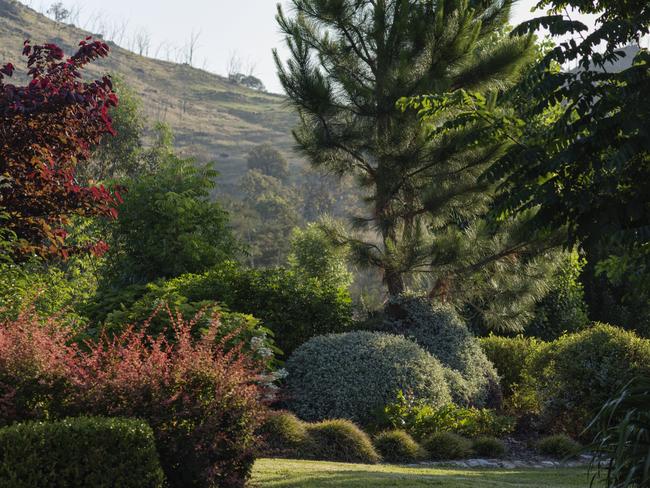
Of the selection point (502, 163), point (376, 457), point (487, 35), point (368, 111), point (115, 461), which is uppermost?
point (487, 35)

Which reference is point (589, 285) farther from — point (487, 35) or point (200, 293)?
point (200, 293)

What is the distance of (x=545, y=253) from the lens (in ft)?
43.5

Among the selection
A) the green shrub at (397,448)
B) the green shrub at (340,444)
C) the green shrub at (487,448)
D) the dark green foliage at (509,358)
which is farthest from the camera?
the dark green foliage at (509,358)

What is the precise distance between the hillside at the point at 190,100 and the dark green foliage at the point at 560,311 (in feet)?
210

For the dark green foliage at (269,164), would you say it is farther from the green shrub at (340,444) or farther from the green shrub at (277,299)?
the green shrub at (340,444)

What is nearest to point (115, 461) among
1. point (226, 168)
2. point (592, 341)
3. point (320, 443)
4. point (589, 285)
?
point (320, 443)

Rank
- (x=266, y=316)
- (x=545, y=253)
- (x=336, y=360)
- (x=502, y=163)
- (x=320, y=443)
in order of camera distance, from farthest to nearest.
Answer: (x=545, y=253), (x=266, y=316), (x=336, y=360), (x=320, y=443), (x=502, y=163)

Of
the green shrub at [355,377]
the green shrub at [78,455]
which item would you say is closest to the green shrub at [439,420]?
the green shrub at [355,377]

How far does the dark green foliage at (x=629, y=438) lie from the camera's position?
484 centimetres

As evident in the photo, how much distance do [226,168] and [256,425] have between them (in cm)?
7949

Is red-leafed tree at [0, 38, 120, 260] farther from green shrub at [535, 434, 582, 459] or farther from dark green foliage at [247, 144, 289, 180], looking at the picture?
dark green foliage at [247, 144, 289, 180]

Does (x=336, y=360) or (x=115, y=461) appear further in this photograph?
(x=336, y=360)

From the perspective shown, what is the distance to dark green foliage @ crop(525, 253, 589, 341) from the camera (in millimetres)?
18344

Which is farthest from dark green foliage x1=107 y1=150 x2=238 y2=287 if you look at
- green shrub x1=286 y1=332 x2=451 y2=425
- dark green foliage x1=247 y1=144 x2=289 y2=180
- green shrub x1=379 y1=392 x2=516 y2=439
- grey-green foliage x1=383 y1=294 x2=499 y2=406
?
dark green foliage x1=247 y1=144 x2=289 y2=180
